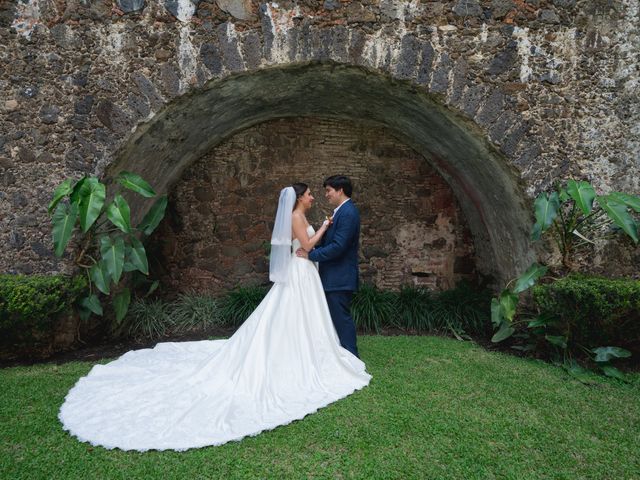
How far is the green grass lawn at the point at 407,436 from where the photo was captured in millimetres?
2729

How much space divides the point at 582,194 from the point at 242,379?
10.2 ft

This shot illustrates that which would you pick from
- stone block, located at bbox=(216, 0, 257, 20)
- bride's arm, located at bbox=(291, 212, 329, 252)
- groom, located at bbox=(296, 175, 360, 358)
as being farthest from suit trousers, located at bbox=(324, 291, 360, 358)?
stone block, located at bbox=(216, 0, 257, 20)

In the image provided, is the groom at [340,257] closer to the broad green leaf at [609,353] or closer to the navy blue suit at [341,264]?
the navy blue suit at [341,264]

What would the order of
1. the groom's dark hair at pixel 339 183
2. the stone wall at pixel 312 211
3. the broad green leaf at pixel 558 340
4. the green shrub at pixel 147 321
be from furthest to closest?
the stone wall at pixel 312 211 → the green shrub at pixel 147 321 → the broad green leaf at pixel 558 340 → the groom's dark hair at pixel 339 183

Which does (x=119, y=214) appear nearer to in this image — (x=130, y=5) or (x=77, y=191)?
(x=77, y=191)

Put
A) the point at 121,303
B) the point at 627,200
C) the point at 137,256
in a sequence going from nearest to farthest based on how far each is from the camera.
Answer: the point at 627,200 < the point at 137,256 < the point at 121,303

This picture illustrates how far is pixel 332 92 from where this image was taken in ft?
17.0

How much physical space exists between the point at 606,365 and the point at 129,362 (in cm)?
407

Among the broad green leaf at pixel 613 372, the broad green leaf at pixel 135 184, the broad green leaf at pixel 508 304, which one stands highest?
the broad green leaf at pixel 135 184

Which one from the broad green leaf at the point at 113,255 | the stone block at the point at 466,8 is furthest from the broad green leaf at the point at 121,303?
the stone block at the point at 466,8

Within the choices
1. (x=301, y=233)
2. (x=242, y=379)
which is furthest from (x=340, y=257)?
(x=242, y=379)

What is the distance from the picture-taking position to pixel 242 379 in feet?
11.8

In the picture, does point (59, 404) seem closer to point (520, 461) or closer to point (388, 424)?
point (388, 424)

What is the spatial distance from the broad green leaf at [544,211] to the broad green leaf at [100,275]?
373cm
